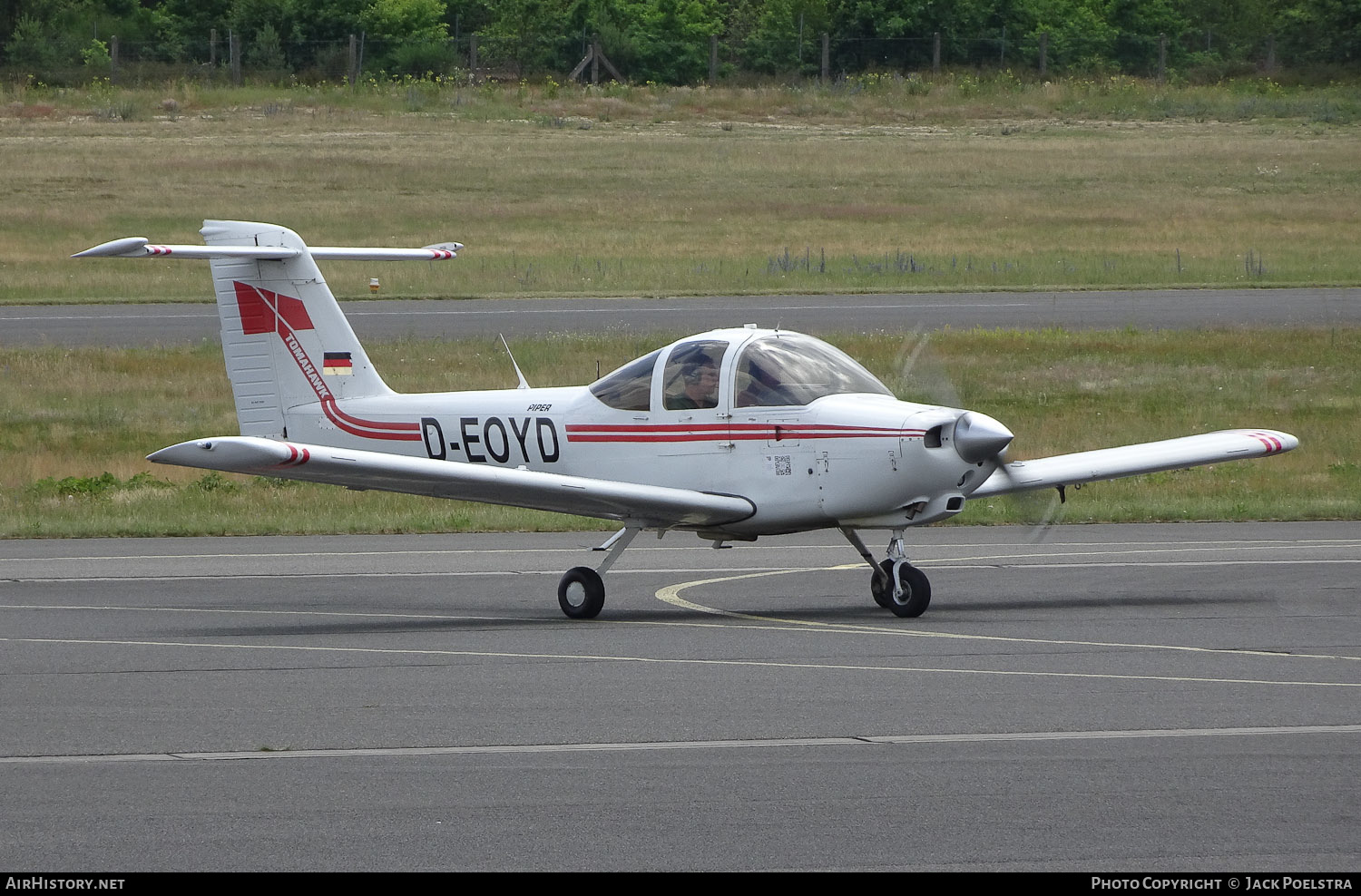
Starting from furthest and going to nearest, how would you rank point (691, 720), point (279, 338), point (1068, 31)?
1. point (1068, 31)
2. point (279, 338)
3. point (691, 720)

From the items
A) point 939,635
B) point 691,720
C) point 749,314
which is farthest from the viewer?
point 749,314

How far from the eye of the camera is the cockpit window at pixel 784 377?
1223 centimetres

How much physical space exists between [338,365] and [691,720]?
6960 millimetres

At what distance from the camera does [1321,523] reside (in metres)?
18.2

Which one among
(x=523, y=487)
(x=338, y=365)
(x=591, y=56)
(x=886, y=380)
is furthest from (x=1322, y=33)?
(x=523, y=487)

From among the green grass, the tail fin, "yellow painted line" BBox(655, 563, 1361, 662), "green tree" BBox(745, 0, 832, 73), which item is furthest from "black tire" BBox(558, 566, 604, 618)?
"green tree" BBox(745, 0, 832, 73)

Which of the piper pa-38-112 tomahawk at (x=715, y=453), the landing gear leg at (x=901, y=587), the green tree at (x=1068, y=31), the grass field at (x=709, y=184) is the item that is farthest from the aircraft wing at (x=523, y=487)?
the green tree at (x=1068, y=31)

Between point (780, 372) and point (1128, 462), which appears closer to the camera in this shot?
point (780, 372)

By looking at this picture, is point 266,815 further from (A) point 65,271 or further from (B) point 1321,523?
(A) point 65,271

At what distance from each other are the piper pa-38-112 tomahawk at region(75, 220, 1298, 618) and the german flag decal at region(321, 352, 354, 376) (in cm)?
70

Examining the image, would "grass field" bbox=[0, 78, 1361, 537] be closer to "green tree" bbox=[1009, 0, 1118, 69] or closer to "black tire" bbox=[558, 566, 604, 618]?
"black tire" bbox=[558, 566, 604, 618]

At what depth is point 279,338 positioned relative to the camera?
14.7m

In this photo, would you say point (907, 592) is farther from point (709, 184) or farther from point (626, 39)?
point (626, 39)
